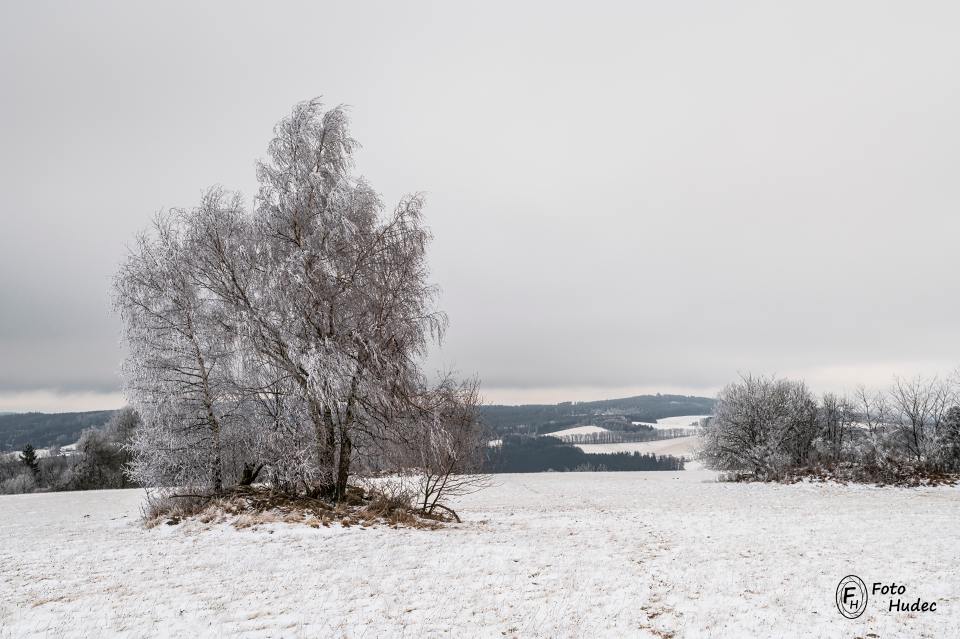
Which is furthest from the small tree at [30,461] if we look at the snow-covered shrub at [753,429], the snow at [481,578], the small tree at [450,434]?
the snow-covered shrub at [753,429]

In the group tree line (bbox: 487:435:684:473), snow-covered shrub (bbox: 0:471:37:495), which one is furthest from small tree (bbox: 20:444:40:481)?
tree line (bbox: 487:435:684:473)

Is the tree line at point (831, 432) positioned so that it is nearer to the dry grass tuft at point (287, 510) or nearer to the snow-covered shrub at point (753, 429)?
the snow-covered shrub at point (753, 429)

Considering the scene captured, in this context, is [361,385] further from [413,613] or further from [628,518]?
[628,518]

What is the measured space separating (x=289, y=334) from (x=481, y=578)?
7.80 metres

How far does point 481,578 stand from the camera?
26.2 ft

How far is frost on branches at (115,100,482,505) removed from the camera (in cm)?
1291

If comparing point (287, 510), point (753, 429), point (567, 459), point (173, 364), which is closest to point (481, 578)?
point (287, 510)

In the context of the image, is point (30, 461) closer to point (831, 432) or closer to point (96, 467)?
point (96, 467)

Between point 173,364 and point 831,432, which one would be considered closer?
point 173,364

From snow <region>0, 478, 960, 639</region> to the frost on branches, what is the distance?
2.17 meters

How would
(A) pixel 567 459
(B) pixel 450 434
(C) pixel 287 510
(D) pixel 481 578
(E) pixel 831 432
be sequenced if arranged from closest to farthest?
(D) pixel 481 578 < (C) pixel 287 510 < (B) pixel 450 434 < (E) pixel 831 432 < (A) pixel 567 459

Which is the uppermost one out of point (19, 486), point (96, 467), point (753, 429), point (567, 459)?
point (753, 429)

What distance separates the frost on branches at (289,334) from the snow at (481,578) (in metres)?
2.17

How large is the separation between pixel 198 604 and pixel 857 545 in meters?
12.6
